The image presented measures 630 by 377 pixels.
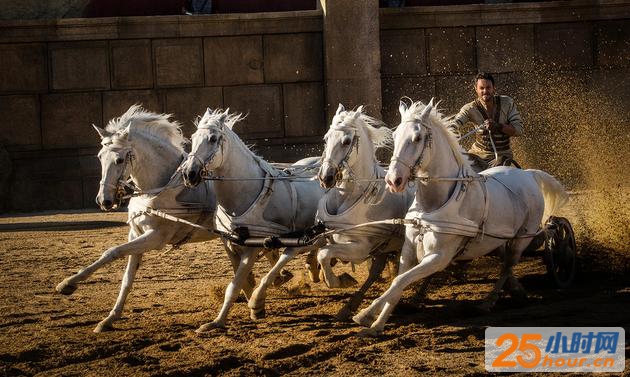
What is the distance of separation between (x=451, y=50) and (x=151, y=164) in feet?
34.1

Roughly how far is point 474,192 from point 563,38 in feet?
37.9

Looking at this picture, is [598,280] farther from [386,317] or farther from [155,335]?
[155,335]

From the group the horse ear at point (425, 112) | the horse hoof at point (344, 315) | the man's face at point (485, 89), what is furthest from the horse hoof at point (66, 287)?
the man's face at point (485, 89)

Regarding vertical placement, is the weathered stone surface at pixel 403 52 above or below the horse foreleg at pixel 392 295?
above

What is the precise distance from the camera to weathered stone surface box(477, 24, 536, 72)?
18.9m

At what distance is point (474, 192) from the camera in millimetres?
8312

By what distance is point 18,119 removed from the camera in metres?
18.1

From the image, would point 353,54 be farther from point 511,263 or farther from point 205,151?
point 205,151

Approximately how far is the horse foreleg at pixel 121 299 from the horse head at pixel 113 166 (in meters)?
0.51

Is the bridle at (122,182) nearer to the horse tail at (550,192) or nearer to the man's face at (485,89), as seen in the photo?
the man's face at (485,89)

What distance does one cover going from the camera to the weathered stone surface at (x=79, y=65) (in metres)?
18.1

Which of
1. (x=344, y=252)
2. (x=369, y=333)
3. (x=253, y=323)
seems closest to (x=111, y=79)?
(x=253, y=323)

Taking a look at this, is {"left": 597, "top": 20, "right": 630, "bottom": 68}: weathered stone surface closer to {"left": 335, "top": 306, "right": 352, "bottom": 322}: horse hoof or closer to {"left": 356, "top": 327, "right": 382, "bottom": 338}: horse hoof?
{"left": 335, "top": 306, "right": 352, "bottom": 322}: horse hoof

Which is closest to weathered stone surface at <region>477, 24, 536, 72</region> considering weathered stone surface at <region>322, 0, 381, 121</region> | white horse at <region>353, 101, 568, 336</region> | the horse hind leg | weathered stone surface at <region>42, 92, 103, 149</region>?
weathered stone surface at <region>322, 0, 381, 121</region>
